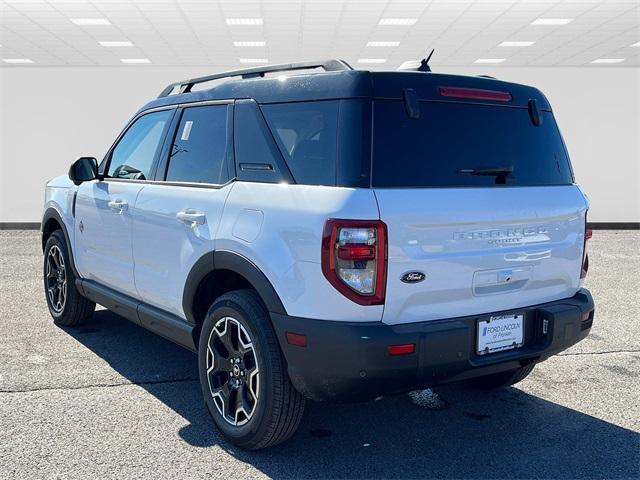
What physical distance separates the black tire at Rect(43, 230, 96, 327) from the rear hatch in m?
3.31

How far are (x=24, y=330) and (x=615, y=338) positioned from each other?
507cm

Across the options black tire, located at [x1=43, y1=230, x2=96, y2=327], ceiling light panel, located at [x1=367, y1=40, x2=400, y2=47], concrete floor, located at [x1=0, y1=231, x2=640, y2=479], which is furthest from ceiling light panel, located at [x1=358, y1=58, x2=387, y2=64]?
concrete floor, located at [x1=0, y1=231, x2=640, y2=479]

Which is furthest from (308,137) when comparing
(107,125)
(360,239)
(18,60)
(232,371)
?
(18,60)

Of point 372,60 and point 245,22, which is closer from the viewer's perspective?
point 245,22

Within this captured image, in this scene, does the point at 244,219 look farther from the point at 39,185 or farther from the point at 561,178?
the point at 39,185

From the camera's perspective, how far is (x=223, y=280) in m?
3.38

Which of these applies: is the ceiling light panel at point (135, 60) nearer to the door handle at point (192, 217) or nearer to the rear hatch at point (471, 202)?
the door handle at point (192, 217)

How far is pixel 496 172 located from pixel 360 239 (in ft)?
2.94

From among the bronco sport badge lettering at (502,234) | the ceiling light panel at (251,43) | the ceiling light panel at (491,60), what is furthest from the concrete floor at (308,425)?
the ceiling light panel at (491,60)

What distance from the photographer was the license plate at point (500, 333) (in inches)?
111

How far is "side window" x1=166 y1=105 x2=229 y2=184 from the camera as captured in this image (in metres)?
3.38

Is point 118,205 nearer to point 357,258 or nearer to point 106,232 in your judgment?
point 106,232

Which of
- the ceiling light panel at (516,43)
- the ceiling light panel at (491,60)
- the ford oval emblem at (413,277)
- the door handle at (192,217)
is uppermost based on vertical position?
the ceiling light panel at (516,43)

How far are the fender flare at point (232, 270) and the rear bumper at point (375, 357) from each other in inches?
3.2
